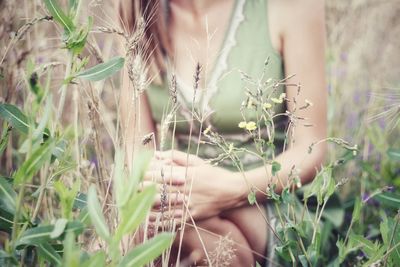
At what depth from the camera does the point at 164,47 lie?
1208mm

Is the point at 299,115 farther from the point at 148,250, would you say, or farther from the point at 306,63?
the point at 148,250

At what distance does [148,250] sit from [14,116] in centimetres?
26

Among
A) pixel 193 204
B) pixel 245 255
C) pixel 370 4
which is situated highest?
pixel 370 4

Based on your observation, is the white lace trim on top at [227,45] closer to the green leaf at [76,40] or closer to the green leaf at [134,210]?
the green leaf at [76,40]

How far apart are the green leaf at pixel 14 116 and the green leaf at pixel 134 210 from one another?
228 millimetres

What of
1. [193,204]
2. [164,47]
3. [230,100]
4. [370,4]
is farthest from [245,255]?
[370,4]

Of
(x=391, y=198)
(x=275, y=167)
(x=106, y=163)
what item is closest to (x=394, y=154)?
(x=391, y=198)

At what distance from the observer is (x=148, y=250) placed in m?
0.55

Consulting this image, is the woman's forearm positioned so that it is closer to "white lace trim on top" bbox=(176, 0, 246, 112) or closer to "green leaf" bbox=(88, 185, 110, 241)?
"white lace trim on top" bbox=(176, 0, 246, 112)

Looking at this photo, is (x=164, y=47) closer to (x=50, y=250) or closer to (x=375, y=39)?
(x=50, y=250)

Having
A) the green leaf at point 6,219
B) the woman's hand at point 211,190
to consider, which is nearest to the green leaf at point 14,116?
the green leaf at point 6,219

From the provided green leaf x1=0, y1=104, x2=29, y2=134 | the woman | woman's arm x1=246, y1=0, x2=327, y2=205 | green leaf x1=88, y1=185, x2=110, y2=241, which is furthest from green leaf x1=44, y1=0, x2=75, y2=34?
woman's arm x1=246, y1=0, x2=327, y2=205

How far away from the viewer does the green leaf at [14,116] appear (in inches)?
27.4

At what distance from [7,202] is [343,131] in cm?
135
